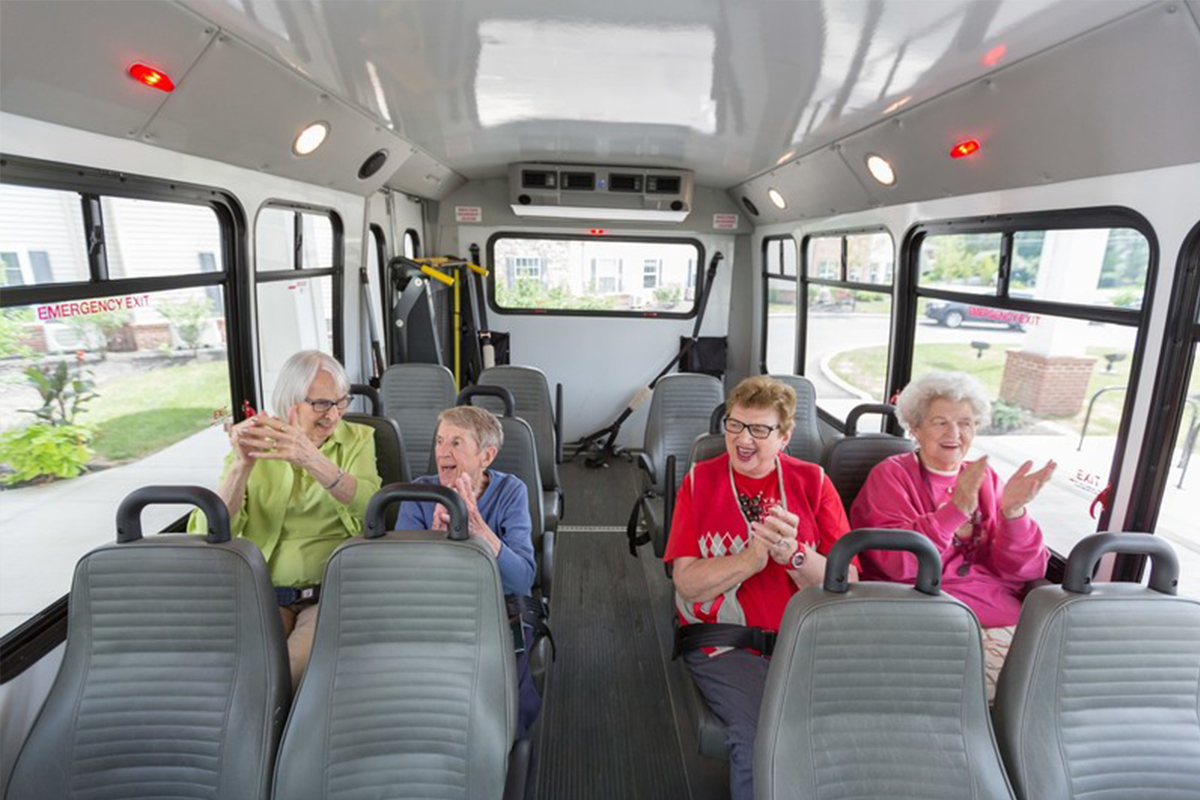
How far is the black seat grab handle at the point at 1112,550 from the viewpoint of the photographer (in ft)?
4.62

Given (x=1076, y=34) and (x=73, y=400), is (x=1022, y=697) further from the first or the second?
(x=73, y=400)

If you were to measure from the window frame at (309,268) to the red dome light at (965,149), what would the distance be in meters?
3.33

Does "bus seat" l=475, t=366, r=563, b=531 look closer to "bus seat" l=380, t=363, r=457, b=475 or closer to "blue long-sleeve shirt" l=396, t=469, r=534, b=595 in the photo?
"bus seat" l=380, t=363, r=457, b=475

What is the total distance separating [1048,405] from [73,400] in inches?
149

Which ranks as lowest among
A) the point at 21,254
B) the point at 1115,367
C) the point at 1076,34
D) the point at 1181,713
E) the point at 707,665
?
the point at 707,665

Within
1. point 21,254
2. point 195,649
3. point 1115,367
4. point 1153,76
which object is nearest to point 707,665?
point 195,649

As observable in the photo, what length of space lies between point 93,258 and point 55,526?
973 millimetres

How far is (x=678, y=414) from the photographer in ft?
12.9

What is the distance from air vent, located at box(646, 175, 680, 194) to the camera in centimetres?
535

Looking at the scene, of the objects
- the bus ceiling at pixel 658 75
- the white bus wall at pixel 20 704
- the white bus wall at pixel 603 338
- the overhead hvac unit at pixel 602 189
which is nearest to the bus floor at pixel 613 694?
the white bus wall at pixel 20 704

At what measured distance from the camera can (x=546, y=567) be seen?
2621 mm

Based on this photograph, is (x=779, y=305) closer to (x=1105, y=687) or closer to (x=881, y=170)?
(x=881, y=170)

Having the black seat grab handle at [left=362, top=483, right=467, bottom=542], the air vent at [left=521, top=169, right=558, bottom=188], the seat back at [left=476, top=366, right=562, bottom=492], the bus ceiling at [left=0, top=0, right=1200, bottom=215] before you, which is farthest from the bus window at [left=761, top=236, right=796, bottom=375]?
the black seat grab handle at [left=362, top=483, right=467, bottom=542]

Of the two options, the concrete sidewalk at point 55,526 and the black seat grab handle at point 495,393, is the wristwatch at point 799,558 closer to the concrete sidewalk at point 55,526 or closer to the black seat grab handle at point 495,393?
the black seat grab handle at point 495,393
